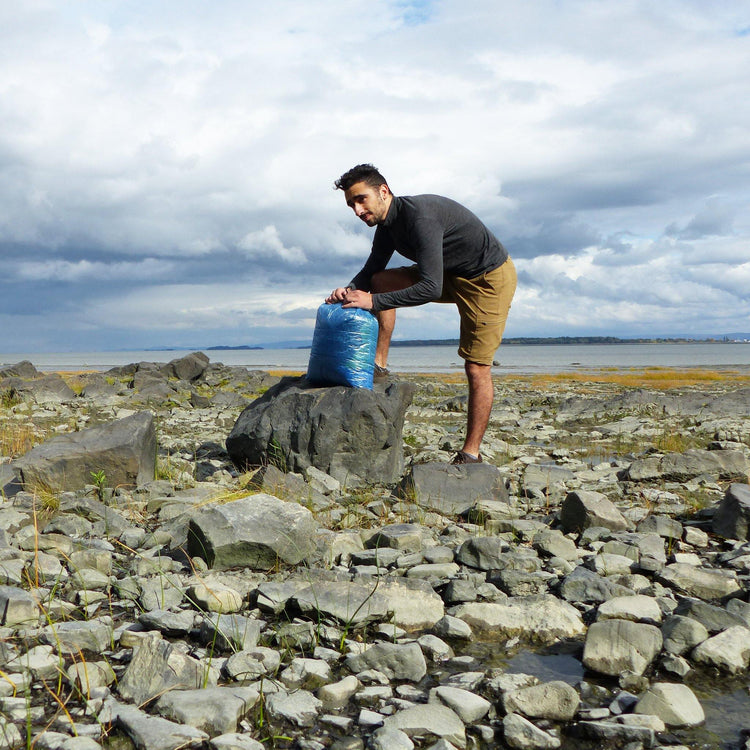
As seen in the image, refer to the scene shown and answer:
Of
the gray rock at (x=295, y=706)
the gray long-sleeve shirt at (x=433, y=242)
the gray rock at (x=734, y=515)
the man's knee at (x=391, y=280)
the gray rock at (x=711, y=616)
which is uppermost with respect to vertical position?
the gray long-sleeve shirt at (x=433, y=242)

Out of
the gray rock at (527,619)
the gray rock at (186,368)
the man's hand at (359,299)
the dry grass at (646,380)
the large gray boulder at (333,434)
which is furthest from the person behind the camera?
the dry grass at (646,380)

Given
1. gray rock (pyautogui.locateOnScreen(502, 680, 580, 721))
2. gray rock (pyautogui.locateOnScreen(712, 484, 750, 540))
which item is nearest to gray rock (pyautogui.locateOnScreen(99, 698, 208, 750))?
gray rock (pyautogui.locateOnScreen(502, 680, 580, 721))

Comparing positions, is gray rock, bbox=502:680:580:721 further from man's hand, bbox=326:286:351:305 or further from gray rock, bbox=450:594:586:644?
man's hand, bbox=326:286:351:305

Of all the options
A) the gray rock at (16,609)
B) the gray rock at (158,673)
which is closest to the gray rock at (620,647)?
the gray rock at (158,673)

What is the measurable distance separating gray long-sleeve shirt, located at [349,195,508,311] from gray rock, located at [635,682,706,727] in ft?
12.0

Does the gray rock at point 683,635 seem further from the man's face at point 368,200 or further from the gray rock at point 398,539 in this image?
the man's face at point 368,200

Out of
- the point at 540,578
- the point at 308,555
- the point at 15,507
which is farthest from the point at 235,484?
the point at 540,578

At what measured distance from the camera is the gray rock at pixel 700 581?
136 inches

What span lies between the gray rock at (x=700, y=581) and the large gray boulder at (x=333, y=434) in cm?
296

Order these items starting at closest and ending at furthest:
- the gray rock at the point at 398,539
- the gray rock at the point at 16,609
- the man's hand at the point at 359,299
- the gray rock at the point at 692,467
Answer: the gray rock at the point at 16,609
the gray rock at the point at 398,539
the man's hand at the point at 359,299
the gray rock at the point at 692,467

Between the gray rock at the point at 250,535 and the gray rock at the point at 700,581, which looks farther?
the gray rock at the point at 250,535

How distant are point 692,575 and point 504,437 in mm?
6624

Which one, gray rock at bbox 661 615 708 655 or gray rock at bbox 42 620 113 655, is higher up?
gray rock at bbox 661 615 708 655

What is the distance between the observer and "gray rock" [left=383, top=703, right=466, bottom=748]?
219 centimetres
